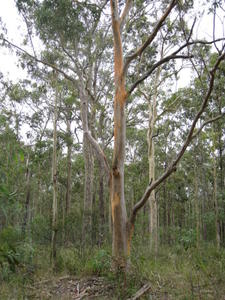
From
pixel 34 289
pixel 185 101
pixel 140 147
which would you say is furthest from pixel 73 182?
pixel 34 289

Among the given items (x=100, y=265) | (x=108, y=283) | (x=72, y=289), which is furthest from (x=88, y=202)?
(x=108, y=283)

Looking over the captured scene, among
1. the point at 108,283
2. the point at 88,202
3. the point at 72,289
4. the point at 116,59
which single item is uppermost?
the point at 116,59

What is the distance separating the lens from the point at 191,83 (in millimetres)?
14406

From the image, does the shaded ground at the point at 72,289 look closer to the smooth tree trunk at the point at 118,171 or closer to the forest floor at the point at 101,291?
the forest floor at the point at 101,291

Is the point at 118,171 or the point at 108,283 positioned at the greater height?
the point at 118,171

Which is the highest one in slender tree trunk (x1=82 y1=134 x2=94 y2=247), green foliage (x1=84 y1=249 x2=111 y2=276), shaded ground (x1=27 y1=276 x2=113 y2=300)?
slender tree trunk (x1=82 y1=134 x2=94 y2=247)

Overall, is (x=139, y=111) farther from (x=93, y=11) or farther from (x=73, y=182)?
(x=73, y=182)

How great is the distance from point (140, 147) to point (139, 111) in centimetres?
604

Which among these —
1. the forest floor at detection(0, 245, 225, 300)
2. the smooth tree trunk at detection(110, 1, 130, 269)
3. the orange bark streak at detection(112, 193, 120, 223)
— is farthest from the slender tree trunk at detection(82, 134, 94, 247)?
the orange bark streak at detection(112, 193, 120, 223)

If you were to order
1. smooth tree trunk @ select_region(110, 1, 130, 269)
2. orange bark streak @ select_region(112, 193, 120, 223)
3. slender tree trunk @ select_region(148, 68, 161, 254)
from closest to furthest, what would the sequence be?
smooth tree trunk @ select_region(110, 1, 130, 269)
orange bark streak @ select_region(112, 193, 120, 223)
slender tree trunk @ select_region(148, 68, 161, 254)

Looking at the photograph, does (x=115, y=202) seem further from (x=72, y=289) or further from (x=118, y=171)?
(x=72, y=289)

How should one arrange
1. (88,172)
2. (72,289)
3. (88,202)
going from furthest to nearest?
(88,172), (88,202), (72,289)

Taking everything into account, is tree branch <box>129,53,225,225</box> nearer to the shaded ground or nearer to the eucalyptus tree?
the eucalyptus tree

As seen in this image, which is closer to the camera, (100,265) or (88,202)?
(100,265)
